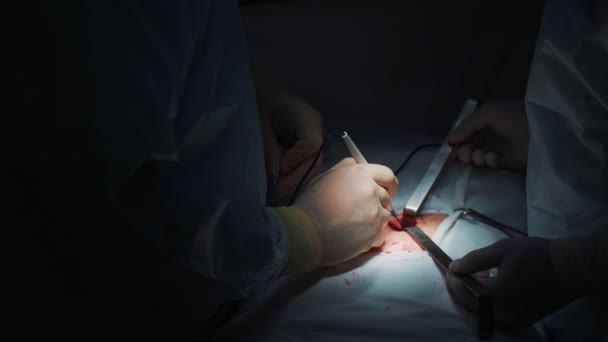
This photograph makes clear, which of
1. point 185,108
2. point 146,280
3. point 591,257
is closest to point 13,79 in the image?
point 185,108

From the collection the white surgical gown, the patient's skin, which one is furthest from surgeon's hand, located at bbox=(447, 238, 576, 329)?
the patient's skin

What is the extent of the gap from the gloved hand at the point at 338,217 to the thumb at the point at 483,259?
24cm

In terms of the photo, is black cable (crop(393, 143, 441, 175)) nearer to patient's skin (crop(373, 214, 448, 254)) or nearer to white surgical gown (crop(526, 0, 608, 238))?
patient's skin (crop(373, 214, 448, 254))

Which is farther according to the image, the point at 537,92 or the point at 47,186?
the point at 537,92

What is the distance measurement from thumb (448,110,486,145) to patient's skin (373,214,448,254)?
1.05 ft

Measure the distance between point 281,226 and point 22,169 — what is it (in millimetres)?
556

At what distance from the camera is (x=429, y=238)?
128cm

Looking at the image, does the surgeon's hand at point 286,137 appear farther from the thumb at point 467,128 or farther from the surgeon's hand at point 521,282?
the surgeon's hand at point 521,282

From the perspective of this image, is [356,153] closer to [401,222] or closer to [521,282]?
[401,222]

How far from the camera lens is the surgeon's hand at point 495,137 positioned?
4.94ft

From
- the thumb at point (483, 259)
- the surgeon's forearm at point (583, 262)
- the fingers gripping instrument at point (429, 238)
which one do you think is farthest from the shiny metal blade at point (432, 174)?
the surgeon's forearm at point (583, 262)

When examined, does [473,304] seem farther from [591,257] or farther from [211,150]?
[211,150]

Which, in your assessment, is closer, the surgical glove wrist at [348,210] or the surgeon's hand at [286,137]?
the surgical glove wrist at [348,210]

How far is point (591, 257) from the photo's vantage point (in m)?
0.86
